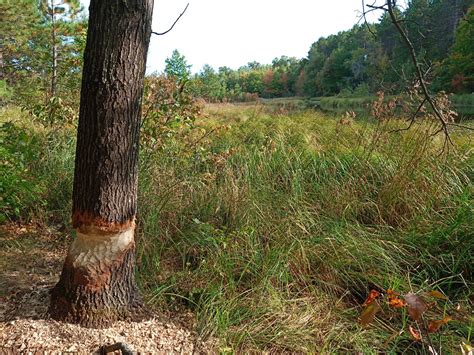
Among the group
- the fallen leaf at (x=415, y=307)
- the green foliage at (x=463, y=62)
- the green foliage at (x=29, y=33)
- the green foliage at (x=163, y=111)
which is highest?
the green foliage at (x=463, y=62)

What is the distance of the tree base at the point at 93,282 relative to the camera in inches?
57.3

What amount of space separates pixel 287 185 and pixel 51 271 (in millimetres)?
1834

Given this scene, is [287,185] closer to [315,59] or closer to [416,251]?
[416,251]

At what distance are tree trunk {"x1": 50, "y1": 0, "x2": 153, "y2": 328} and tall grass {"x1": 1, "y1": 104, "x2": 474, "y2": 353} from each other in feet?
1.20

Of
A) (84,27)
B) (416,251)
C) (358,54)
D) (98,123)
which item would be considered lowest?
(416,251)

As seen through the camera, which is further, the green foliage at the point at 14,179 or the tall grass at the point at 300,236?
the green foliage at the point at 14,179

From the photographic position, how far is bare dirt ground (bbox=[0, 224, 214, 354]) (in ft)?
4.53

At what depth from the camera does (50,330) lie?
56.4 inches

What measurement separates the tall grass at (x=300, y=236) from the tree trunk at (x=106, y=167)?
36 cm

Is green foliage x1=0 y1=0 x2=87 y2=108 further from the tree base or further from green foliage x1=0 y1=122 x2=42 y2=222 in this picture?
the tree base

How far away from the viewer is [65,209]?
2.75m

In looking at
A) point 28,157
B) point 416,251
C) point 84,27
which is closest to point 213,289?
point 416,251

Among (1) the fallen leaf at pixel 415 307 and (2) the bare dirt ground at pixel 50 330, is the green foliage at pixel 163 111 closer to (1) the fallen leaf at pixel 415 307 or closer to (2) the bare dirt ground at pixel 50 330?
(2) the bare dirt ground at pixel 50 330

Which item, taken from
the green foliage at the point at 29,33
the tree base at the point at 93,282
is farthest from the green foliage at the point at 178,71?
the green foliage at the point at 29,33
